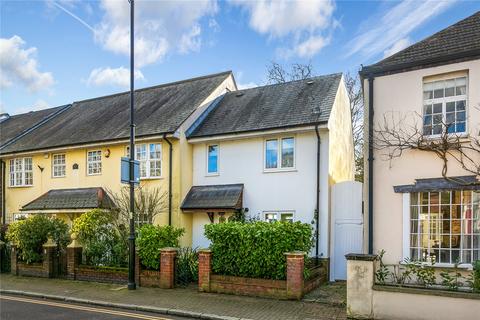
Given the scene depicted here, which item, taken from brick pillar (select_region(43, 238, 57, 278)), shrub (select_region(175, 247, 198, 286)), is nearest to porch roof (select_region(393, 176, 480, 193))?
shrub (select_region(175, 247, 198, 286))

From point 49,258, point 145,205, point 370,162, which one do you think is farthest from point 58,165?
point 370,162

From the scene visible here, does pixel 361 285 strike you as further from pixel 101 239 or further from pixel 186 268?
pixel 101 239

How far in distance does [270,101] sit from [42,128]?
14624 mm

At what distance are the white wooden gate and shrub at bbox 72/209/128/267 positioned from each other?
738 centimetres

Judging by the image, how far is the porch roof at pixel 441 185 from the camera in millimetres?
9469

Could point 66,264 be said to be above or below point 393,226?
below

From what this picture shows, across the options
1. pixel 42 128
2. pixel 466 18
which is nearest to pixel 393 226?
pixel 466 18

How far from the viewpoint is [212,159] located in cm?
1734

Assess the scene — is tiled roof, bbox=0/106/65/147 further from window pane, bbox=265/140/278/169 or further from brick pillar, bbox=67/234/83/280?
window pane, bbox=265/140/278/169

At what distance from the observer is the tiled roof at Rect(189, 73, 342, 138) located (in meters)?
15.6

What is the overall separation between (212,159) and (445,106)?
9636 millimetres

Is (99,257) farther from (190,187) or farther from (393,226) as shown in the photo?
(393,226)

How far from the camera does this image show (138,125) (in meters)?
18.9

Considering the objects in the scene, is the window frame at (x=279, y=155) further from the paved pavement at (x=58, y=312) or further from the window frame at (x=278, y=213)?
the paved pavement at (x=58, y=312)
